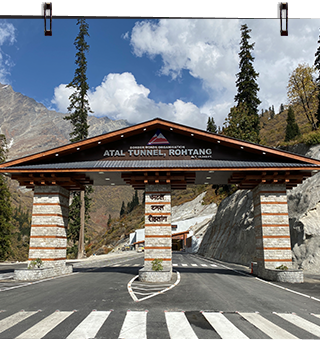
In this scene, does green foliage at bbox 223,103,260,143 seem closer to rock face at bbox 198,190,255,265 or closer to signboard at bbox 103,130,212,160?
rock face at bbox 198,190,255,265

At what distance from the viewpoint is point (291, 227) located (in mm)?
24156

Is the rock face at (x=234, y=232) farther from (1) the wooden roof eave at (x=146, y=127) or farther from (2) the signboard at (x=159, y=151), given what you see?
(2) the signboard at (x=159, y=151)

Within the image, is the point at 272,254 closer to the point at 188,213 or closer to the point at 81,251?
the point at 81,251

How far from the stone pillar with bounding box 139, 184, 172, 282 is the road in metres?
4.24

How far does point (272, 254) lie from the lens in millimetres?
17891

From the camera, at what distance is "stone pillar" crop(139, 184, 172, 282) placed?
696 inches

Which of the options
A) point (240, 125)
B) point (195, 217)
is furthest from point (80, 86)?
point (195, 217)

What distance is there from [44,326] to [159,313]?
3246 millimetres

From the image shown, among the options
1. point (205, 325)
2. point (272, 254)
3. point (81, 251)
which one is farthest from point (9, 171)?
point (81, 251)

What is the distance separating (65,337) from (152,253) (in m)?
11.7

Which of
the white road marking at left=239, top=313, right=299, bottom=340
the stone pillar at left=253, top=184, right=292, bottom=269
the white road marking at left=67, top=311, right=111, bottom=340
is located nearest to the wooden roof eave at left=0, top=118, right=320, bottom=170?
the stone pillar at left=253, top=184, right=292, bottom=269

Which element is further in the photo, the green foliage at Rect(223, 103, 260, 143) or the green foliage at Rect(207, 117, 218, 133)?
the green foliage at Rect(207, 117, 218, 133)

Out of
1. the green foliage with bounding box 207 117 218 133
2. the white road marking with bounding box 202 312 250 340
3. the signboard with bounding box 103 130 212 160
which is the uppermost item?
the green foliage with bounding box 207 117 218 133

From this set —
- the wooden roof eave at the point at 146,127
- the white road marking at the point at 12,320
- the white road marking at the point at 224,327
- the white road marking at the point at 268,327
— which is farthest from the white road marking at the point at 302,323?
the wooden roof eave at the point at 146,127
